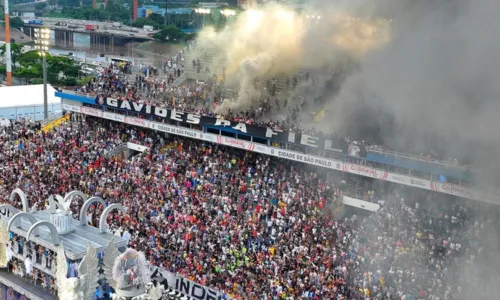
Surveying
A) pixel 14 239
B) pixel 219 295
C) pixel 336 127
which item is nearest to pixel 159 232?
pixel 219 295

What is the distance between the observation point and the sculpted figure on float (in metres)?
15.1

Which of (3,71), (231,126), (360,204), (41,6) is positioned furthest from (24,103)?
(41,6)

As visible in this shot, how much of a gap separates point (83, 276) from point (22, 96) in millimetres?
34597

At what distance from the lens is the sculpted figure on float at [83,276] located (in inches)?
595

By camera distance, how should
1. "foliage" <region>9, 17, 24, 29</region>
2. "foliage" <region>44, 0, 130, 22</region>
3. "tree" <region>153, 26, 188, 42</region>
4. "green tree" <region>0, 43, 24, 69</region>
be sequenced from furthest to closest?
"foliage" <region>44, 0, 130, 22</region> → "foliage" <region>9, 17, 24, 29</region> → "tree" <region>153, 26, 188, 42</region> → "green tree" <region>0, 43, 24, 69</region>

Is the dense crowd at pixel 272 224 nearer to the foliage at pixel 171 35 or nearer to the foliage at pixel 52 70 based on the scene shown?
the foliage at pixel 52 70

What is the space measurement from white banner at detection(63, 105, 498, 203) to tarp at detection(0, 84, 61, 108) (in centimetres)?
1234

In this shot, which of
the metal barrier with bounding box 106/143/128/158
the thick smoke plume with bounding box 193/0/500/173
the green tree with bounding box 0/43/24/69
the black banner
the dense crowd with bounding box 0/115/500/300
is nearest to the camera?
the dense crowd with bounding box 0/115/500/300

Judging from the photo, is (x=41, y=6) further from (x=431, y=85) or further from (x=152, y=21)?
(x=431, y=85)

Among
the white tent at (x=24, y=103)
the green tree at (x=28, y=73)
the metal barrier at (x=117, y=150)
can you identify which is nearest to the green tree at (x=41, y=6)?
the green tree at (x=28, y=73)

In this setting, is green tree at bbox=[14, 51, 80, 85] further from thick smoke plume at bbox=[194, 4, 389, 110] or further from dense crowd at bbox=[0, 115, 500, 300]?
dense crowd at bbox=[0, 115, 500, 300]

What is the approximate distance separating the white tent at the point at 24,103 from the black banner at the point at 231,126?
Result: 12635mm

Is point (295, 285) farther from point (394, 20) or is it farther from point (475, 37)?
point (394, 20)

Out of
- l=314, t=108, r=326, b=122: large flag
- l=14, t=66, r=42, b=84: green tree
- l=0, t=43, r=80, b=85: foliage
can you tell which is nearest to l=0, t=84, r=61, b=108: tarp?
l=0, t=43, r=80, b=85: foliage
